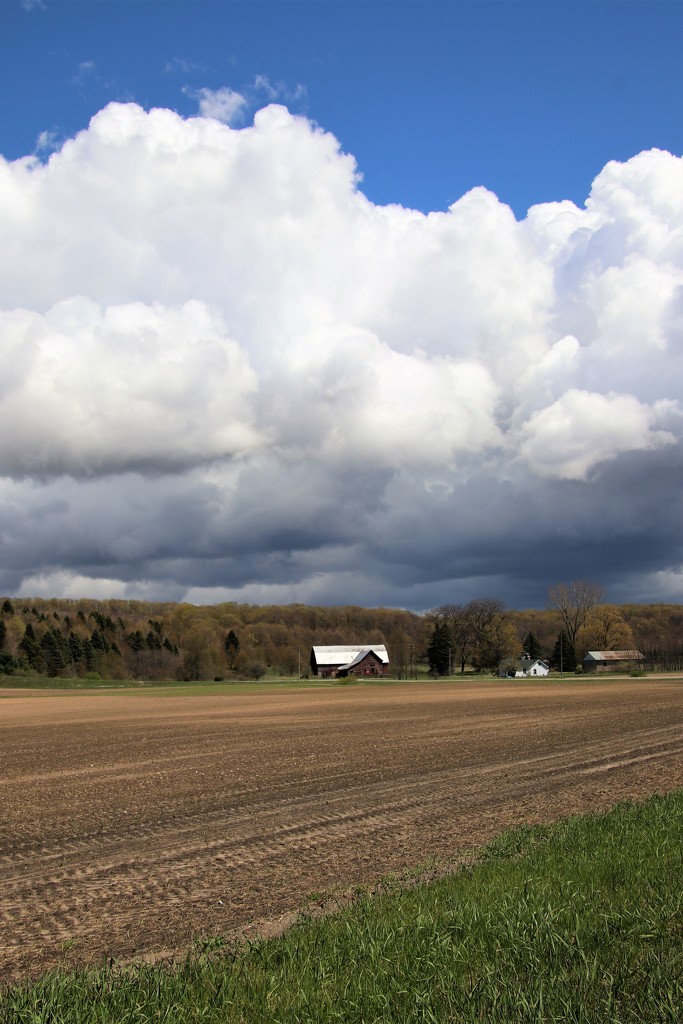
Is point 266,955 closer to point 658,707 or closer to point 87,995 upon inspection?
point 87,995

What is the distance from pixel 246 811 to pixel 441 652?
154406mm

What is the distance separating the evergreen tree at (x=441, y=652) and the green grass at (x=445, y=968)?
161120mm

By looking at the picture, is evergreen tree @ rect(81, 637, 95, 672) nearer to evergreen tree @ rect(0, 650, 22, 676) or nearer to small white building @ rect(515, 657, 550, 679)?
evergreen tree @ rect(0, 650, 22, 676)

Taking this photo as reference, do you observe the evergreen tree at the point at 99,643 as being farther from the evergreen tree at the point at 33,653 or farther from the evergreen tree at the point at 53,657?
the evergreen tree at the point at 33,653

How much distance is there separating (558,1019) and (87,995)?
3.79m

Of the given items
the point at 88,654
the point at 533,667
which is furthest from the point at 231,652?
the point at 533,667

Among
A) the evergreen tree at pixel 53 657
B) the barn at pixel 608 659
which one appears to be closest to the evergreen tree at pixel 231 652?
the evergreen tree at pixel 53 657

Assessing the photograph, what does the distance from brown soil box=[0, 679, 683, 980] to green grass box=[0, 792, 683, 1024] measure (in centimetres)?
190

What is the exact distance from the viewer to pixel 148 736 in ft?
128

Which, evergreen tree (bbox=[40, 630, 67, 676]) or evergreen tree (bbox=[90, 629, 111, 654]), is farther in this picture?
evergreen tree (bbox=[90, 629, 111, 654])

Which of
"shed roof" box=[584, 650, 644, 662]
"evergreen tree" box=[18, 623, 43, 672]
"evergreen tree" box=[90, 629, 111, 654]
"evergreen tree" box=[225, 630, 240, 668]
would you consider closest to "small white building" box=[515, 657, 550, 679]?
"shed roof" box=[584, 650, 644, 662]

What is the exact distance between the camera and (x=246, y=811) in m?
17.4

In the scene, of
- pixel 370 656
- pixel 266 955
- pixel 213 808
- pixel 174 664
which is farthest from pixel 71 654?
pixel 266 955

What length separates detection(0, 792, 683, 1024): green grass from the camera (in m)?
5.98
